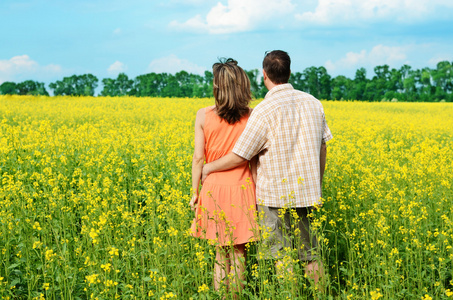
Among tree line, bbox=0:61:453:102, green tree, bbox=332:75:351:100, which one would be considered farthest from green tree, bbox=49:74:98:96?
green tree, bbox=332:75:351:100

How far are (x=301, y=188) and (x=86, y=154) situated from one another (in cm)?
542

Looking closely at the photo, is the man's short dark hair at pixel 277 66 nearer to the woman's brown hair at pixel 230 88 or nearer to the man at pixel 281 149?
the man at pixel 281 149

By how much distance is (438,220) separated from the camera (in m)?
5.40

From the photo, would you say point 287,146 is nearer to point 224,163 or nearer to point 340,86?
point 224,163

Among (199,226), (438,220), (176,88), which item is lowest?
(438,220)

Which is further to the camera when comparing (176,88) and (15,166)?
(176,88)

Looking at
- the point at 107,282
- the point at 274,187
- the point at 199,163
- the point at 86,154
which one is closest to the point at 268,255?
the point at 274,187

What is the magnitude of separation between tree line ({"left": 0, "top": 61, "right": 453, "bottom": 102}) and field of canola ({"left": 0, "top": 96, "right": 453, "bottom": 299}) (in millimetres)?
45384

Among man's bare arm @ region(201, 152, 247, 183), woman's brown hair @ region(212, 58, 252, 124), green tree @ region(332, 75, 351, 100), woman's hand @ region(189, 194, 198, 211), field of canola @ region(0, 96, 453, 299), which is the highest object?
green tree @ region(332, 75, 351, 100)

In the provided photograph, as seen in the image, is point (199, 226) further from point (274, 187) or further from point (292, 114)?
point (292, 114)

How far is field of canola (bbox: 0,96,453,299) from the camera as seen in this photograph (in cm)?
354

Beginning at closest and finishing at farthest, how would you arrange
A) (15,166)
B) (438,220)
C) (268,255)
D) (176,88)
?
(268,255), (438,220), (15,166), (176,88)

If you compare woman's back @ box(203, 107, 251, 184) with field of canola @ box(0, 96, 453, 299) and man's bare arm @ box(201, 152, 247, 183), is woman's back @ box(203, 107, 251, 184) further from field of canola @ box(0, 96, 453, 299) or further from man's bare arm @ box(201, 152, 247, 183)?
field of canola @ box(0, 96, 453, 299)

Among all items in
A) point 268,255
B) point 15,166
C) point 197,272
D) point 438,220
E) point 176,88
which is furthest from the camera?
point 176,88
